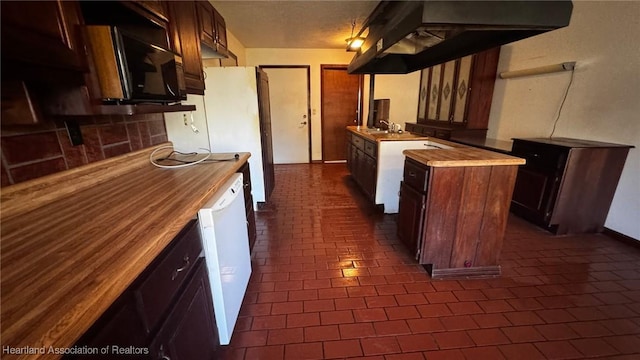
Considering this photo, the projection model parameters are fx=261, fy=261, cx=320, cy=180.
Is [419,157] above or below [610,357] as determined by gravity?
above

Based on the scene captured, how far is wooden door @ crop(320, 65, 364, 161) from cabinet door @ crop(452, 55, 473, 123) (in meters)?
1.95

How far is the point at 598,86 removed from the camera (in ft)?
8.17

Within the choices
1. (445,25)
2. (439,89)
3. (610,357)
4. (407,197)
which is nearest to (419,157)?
(407,197)

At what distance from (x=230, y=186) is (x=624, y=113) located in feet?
11.1

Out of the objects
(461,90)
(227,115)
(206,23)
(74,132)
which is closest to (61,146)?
(74,132)

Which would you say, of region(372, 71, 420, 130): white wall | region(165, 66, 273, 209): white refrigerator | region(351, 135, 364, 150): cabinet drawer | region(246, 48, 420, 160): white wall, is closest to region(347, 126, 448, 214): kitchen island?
region(351, 135, 364, 150): cabinet drawer

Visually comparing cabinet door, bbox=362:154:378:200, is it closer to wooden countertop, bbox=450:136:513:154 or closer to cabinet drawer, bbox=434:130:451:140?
wooden countertop, bbox=450:136:513:154

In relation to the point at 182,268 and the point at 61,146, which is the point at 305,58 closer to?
the point at 61,146

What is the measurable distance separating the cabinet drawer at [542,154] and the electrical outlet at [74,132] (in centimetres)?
353

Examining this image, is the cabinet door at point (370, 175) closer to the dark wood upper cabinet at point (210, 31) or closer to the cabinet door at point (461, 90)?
the cabinet door at point (461, 90)

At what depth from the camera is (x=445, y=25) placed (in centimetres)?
123

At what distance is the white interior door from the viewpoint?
520 centimetres

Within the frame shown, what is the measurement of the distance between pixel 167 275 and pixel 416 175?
1.68 m

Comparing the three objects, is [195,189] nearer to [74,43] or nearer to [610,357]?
[74,43]
